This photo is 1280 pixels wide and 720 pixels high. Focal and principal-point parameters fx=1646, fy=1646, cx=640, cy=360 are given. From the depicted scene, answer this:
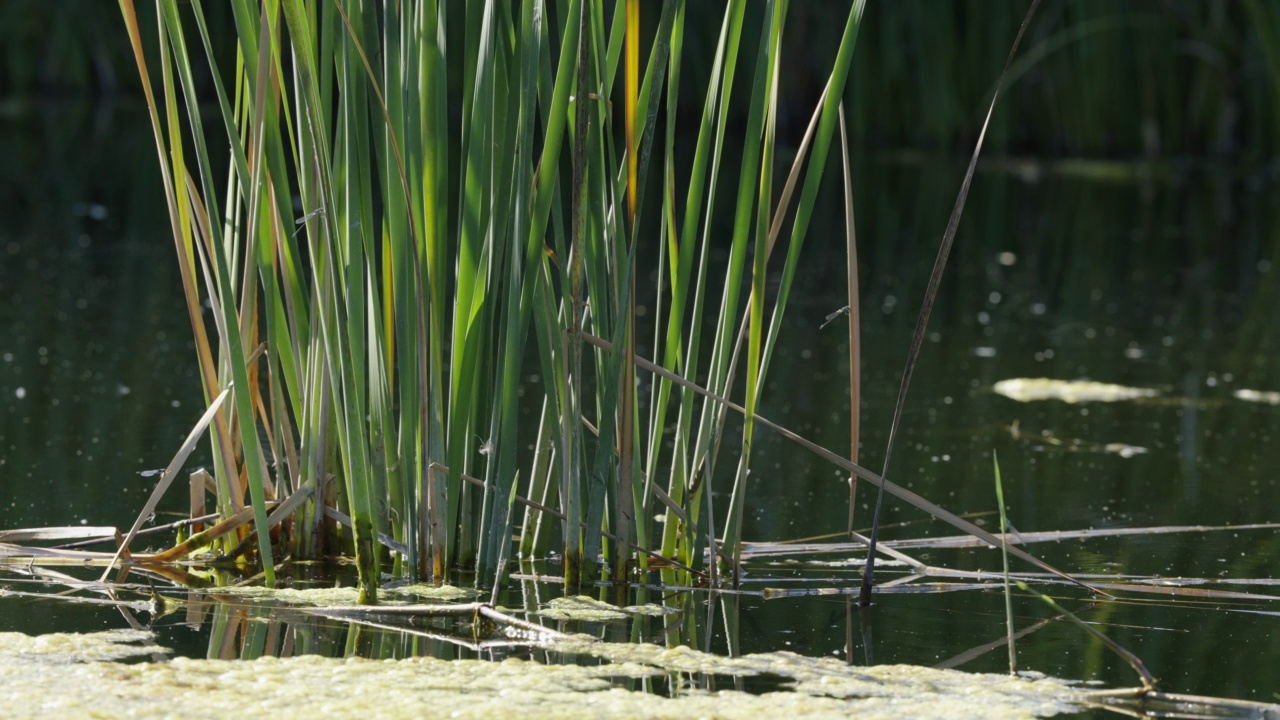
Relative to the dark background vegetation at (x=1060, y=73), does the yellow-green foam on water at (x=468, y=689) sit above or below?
below

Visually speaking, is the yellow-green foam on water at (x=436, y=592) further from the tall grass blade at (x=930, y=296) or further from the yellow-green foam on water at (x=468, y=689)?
the tall grass blade at (x=930, y=296)

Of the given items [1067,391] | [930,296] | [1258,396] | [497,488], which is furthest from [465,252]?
[1258,396]

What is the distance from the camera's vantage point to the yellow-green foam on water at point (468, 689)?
131 centimetres

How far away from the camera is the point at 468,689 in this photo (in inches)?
54.5

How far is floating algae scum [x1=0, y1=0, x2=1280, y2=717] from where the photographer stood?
144 cm

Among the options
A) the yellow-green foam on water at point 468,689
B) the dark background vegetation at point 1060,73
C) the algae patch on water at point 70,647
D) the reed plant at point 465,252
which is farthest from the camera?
the dark background vegetation at point 1060,73

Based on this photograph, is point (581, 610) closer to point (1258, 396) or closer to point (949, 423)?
point (949, 423)

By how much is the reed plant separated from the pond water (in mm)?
147

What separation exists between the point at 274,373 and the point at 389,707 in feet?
1.88

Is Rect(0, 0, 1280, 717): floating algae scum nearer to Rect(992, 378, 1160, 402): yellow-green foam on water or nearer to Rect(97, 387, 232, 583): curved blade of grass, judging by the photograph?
Rect(97, 387, 232, 583): curved blade of grass

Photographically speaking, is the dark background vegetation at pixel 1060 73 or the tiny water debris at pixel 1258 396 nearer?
the tiny water debris at pixel 1258 396

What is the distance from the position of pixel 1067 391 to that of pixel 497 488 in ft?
6.23

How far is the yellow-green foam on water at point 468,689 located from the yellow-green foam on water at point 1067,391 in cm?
183

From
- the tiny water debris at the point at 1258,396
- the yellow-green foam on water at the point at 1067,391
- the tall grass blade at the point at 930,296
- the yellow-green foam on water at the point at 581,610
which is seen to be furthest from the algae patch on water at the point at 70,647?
the tiny water debris at the point at 1258,396
